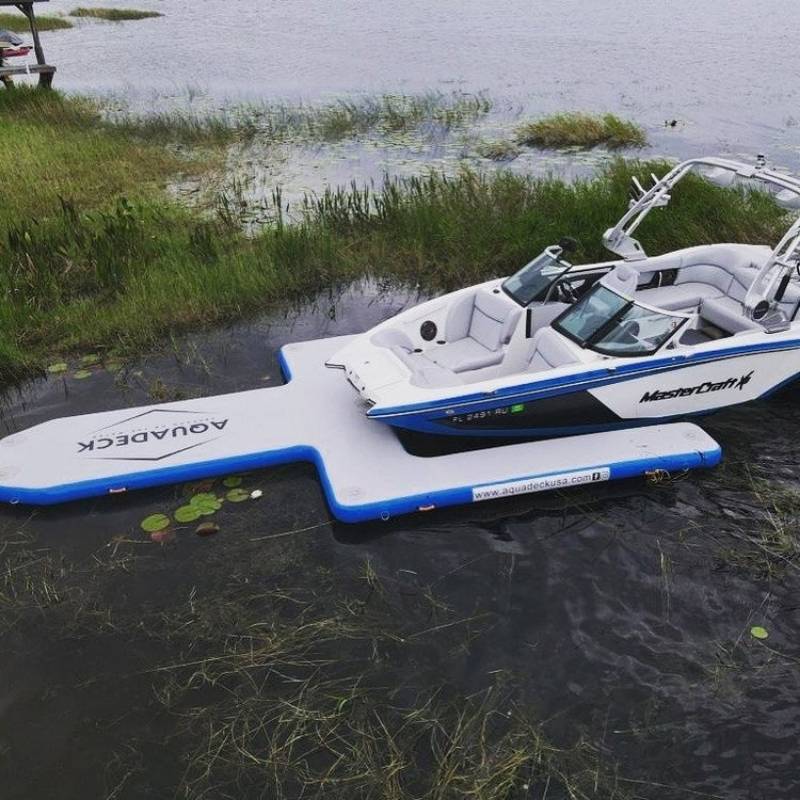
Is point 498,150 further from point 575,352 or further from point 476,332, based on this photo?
point 575,352

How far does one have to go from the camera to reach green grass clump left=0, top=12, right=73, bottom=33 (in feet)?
127

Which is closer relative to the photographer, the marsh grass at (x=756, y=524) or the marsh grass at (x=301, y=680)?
the marsh grass at (x=301, y=680)

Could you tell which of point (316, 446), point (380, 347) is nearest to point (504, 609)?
point (316, 446)

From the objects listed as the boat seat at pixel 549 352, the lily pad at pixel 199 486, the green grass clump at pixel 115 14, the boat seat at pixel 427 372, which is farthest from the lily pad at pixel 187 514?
the green grass clump at pixel 115 14

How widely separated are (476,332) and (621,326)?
189cm

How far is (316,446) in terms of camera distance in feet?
24.8

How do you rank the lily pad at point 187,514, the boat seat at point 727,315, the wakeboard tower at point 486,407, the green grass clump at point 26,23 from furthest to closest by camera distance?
1. the green grass clump at point 26,23
2. the boat seat at point 727,315
3. the wakeboard tower at point 486,407
4. the lily pad at point 187,514

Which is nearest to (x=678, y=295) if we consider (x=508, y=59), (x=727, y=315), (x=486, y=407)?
(x=727, y=315)

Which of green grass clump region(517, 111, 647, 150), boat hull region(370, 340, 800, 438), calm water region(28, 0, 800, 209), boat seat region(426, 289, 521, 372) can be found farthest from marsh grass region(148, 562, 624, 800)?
green grass clump region(517, 111, 647, 150)

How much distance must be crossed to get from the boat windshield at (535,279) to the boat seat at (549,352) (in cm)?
54

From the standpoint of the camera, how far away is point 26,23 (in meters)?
40.2

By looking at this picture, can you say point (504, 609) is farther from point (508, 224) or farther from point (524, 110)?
point (524, 110)

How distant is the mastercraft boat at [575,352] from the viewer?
738 centimetres

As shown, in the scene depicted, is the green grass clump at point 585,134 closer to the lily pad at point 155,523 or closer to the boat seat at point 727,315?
the boat seat at point 727,315
